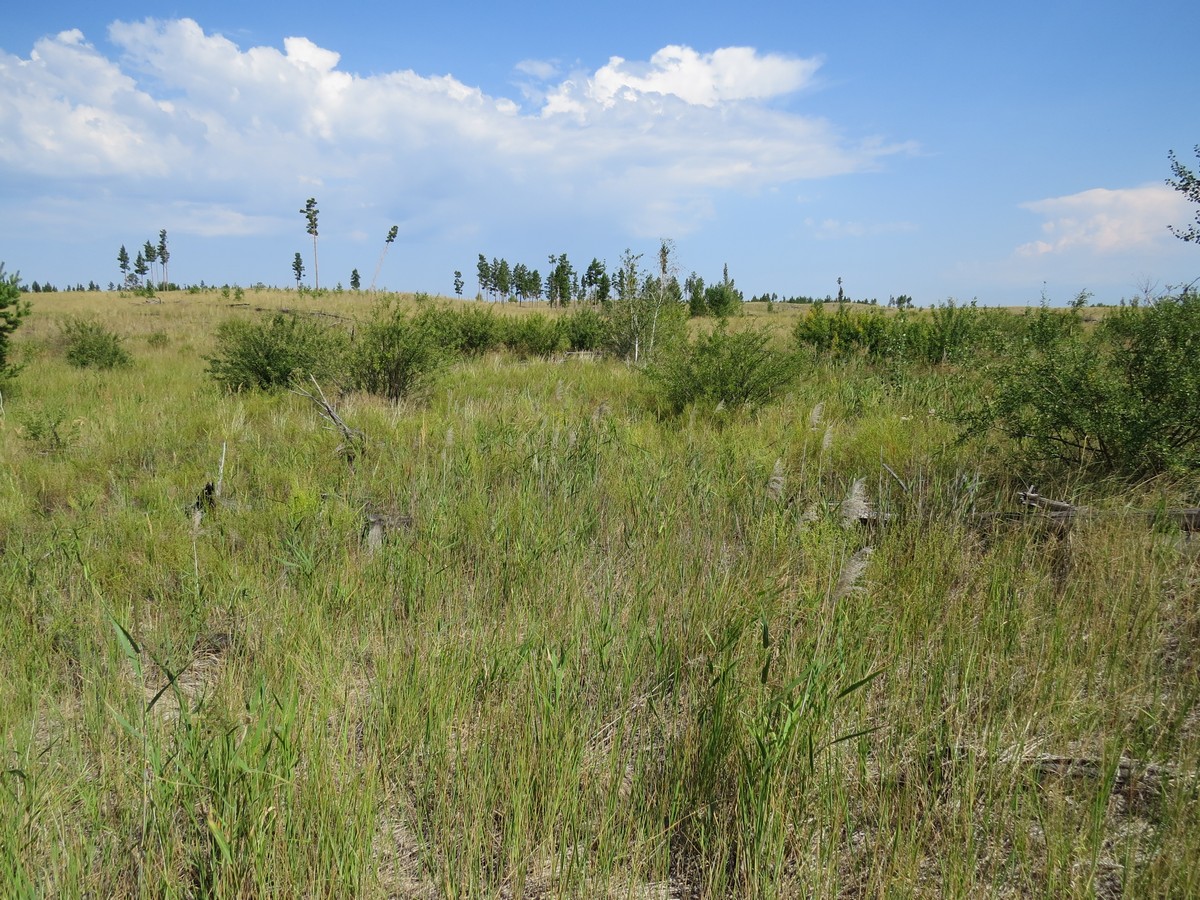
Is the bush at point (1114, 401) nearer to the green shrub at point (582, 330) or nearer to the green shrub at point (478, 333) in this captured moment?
the green shrub at point (478, 333)

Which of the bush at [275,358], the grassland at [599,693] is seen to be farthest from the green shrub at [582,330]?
the grassland at [599,693]

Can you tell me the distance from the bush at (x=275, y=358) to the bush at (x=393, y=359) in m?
0.45

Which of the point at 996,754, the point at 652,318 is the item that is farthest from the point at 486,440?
the point at 652,318

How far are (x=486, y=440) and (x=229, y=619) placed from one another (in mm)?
2553

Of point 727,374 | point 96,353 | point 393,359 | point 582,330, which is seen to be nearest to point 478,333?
point 582,330

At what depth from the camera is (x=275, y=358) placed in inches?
390

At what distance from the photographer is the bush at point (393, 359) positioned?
9188 millimetres

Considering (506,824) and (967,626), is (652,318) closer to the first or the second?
(967,626)

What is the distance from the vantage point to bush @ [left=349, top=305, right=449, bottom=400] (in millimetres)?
9188

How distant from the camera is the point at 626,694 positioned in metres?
2.21

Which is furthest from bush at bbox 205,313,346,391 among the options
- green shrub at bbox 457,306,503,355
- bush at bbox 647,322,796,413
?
green shrub at bbox 457,306,503,355

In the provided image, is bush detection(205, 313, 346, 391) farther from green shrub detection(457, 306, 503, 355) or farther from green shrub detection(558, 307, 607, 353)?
green shrub detection(558, 307, 607, 353)

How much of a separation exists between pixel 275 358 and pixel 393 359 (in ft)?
7.06

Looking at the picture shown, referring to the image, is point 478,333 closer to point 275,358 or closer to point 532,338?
point 532,338
